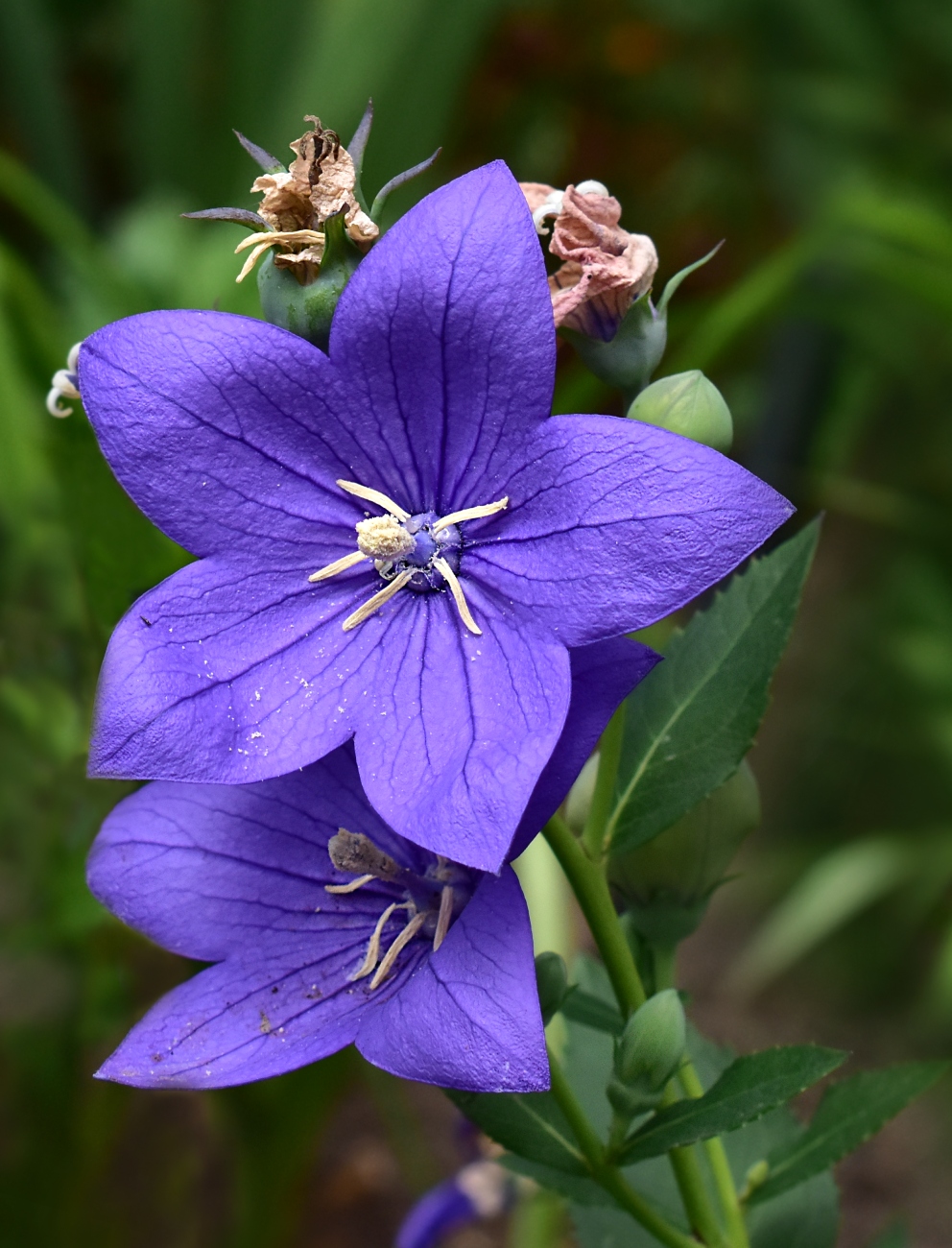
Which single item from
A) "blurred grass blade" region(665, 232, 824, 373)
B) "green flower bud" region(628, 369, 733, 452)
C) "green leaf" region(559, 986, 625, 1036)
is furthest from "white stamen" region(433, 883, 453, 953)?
"blurred grass blade" region(665, 232, 824, 373)

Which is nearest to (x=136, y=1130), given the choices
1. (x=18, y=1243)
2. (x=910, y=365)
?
(x=18, y=1243)

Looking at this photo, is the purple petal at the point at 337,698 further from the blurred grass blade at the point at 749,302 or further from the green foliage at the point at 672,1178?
the blurred grass blade at the point at 749,302

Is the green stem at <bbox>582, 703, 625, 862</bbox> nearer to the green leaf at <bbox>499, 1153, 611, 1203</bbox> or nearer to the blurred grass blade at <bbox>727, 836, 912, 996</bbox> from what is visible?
the green leaf at <bbox>499, 1153, 611, 1203</bbox>

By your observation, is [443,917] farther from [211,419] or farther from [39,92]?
[39,92]

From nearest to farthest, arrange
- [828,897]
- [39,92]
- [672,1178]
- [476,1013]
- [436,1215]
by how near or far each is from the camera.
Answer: [476,1013], [672,1178], [436,1215], [828,897], [39,92]

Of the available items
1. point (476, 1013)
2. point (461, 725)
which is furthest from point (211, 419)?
point (476, 1013)
